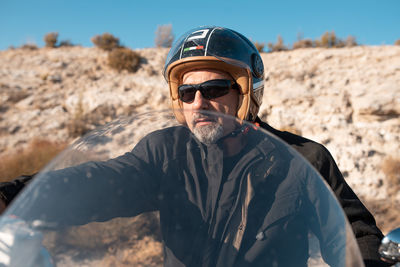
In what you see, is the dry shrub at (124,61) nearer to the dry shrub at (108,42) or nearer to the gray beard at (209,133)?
the dry shrub at (108,42)

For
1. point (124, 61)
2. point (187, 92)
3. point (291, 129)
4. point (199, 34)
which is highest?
point (124, 61)

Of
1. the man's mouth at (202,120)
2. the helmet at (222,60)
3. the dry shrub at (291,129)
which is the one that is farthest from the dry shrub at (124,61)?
the man's mouth at (202,120)

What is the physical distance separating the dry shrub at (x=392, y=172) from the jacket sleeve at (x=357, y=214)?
247 inches

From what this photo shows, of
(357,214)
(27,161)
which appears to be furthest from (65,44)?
(357,214)

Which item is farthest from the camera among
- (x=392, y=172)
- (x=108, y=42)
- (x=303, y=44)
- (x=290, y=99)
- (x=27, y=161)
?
(x=108, y=42)

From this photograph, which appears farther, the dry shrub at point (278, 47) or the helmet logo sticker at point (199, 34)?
the dry shrub at point (278, 47)

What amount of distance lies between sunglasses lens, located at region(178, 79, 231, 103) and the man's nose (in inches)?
0.7

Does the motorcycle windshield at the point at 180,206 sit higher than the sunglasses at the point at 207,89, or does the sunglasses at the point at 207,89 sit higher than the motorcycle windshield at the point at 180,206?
the sunglasses at the point at 207,89

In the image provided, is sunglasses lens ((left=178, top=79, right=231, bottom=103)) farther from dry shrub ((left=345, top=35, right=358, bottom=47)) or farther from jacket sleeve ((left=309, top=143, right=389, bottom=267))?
dry shrub ((left=345, top=35, right=358, bottom=47))

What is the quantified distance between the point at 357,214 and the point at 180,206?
48.9 inches

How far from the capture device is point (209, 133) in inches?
31.5

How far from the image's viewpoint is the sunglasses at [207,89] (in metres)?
1.67

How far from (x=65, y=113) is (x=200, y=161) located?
36.1 ft

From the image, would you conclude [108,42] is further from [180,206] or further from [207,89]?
[180,206]
